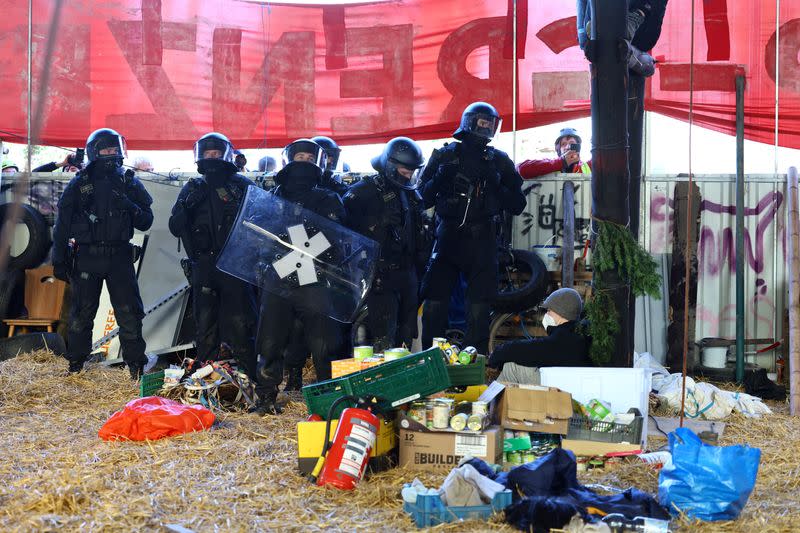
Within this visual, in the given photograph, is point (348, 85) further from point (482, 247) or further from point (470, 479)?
point (470, 479)

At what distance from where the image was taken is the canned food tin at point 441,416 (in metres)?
4.86

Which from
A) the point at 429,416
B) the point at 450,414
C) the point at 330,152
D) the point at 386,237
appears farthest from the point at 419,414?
the point at 330,152

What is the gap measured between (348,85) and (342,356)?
408 cm

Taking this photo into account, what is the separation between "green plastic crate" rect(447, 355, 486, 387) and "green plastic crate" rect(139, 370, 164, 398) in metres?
2.55

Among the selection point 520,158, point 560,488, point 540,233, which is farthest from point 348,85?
point 560,488

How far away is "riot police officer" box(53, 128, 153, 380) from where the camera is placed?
800cm

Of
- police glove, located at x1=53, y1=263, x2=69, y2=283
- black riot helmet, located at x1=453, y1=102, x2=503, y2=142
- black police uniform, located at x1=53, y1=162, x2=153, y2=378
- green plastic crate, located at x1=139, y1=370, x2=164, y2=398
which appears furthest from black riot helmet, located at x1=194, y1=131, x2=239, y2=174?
black riot helmet, located at x1=453, y1=102, x2=503, y2=142

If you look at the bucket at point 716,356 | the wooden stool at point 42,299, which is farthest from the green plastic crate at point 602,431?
the wooden stool at point 42,299

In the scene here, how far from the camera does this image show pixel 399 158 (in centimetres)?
732

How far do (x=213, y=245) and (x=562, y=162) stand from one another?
12.4 feet

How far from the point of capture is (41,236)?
976 centimetres

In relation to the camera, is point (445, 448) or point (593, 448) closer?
point (445, 448)

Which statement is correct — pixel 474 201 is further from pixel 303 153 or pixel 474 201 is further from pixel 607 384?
pixel 607 384

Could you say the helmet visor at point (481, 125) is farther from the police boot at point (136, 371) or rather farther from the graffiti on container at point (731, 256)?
the police boot at point (136, 371)
